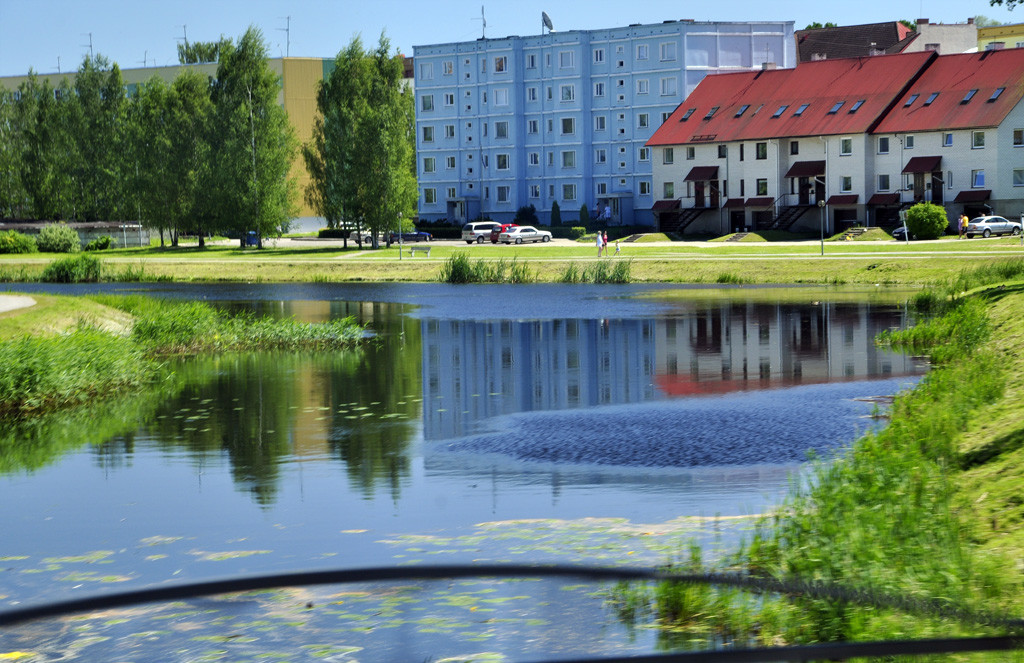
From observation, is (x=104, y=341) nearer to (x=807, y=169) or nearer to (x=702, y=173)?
(x=807, y=169)

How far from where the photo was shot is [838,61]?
316ft

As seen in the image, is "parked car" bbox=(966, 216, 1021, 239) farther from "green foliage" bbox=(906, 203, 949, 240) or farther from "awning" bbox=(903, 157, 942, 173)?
"awning" bbox=(903, 157, 942, 173)

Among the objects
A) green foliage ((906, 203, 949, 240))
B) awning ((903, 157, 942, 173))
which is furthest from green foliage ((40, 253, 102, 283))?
awning ((903, 157, 942, 173))

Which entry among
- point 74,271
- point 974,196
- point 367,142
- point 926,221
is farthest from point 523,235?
point 74,271

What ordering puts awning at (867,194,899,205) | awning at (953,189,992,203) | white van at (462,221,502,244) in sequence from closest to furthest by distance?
1. awning at (953,189,992,203)
2. awning at (867,194,899,205)
3. white van at (462,221,502,244)

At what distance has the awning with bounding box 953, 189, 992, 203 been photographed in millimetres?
83625

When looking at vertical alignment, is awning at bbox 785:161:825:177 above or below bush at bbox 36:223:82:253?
above

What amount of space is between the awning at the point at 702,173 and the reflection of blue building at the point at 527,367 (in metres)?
55.8

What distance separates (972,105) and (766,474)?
76.5m

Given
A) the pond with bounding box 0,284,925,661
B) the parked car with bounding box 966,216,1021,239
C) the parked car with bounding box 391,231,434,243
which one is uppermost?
the parked car with bounding box 391,231,434,243

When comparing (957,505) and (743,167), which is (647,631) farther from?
(743,167)

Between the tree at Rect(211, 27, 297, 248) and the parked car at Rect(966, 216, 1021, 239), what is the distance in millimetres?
49027

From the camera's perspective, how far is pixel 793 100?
94375mm

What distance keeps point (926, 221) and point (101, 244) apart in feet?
215
